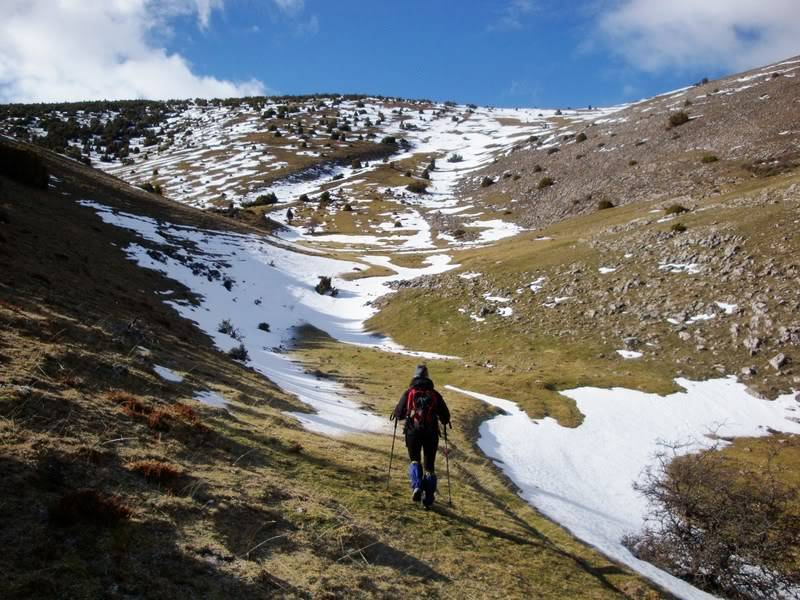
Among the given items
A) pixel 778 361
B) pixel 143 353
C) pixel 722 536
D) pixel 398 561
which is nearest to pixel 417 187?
pixel 778 361

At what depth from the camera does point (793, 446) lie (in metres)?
21.7

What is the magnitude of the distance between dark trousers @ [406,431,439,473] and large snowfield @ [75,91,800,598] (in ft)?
18.1

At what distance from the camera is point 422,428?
37.2 feet

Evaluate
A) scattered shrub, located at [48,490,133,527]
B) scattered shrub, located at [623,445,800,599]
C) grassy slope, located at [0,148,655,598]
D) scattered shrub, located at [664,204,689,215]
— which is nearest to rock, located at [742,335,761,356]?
→ scattered shrub, located at [623,445,800,599]

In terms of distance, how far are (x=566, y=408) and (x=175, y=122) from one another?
193393 mm

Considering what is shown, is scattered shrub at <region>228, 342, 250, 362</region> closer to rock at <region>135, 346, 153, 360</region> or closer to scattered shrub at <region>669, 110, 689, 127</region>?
rock at <region>135, 346, 153, 360</region>

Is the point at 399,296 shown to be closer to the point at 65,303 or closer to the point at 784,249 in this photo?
the point at 784,249

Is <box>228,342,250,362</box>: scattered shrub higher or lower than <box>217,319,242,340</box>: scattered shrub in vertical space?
lower

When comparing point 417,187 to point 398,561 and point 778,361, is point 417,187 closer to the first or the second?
point 778,361

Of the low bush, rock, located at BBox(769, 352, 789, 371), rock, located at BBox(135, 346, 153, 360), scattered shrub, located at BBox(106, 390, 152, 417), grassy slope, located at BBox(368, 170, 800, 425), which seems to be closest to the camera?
scattered shrub, located at BBox(106, 390, 152, 417)

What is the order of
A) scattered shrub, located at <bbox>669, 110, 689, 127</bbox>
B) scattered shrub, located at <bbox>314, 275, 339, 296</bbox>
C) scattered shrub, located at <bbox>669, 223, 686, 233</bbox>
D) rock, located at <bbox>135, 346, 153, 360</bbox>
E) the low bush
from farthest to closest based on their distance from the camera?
the low bush, scattered shrub, located at <bbox>669, 110, 689, 127</bbox>, scattered shrub, located at <bbox>314, 275, 339, 296</bbox>, scattered shrub, located at <bbox>669, 223, 686, 233</bbox>, rock, located at <bbox>135, 346, 153, 360</bbox>

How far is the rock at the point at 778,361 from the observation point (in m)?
26.0

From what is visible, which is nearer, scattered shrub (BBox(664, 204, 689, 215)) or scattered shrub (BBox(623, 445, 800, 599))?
scattered shrub (BBox(623, 445, 800, 599))

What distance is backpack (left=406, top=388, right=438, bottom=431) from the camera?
11.3 metres
